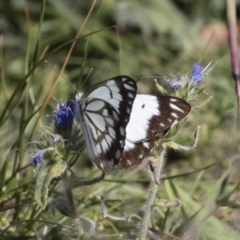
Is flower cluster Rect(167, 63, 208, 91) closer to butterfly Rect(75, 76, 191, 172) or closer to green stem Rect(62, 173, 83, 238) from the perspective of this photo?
butterfly Rect(75, 76, 191, 172)

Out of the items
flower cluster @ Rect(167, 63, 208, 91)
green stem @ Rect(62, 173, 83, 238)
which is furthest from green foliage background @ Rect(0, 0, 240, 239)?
green stem @ Rect(62, 173, 83, 238)

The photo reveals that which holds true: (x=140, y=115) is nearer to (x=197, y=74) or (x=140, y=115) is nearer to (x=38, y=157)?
(x=197, y=74)

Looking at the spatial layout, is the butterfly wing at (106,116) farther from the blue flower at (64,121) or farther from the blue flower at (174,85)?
the blue flower at (174,85)

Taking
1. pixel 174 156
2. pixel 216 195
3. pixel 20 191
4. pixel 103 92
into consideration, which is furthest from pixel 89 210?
pixel 174 156

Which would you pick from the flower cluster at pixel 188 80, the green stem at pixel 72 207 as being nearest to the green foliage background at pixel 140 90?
the flower cluster at pixel 188 80

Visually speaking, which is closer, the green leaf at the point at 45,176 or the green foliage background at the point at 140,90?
the green leaf at the point at 45,176

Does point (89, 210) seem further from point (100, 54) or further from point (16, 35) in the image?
point (16, 35)

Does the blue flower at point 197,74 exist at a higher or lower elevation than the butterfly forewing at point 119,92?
higher

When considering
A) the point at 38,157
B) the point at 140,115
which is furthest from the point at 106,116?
the point at 38,157
